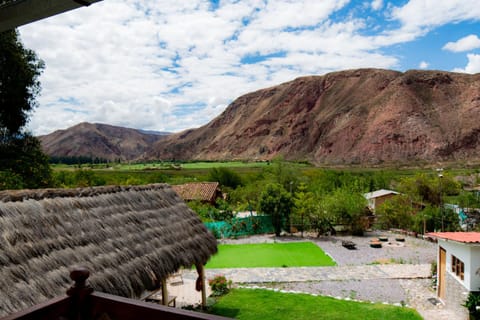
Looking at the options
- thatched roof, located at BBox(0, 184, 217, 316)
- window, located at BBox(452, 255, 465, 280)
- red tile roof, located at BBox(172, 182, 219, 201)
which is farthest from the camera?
red tile roof, located at BBox(172, 182, 219, 201)

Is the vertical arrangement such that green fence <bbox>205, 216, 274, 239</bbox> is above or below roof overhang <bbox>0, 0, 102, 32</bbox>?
below

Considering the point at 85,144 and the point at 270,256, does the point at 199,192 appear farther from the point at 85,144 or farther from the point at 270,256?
the point at 85,144

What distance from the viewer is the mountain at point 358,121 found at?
68.4 m

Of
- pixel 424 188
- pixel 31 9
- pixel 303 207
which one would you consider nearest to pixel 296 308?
pixel 31 9

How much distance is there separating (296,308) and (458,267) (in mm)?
5797

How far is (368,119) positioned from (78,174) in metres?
60.2

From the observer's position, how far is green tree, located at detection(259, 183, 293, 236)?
2791 cm

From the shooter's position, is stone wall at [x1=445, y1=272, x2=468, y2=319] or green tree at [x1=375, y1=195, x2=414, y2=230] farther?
green tree at [x1=375, y1=195, x2=414, y2=230]

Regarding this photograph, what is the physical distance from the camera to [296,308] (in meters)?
12.9

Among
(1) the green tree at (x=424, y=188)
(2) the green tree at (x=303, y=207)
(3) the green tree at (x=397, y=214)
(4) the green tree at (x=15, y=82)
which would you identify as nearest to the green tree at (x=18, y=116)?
(4) the green tree at (x=15, y=82)

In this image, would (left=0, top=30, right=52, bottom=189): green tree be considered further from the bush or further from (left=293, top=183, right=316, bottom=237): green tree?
(left=293, top=183, right=316, bottom=237): green tree

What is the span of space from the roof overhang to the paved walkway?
15.4m

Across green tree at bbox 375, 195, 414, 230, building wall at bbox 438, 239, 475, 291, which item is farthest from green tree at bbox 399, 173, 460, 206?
building wall at bbox 438, 239, 475, 291

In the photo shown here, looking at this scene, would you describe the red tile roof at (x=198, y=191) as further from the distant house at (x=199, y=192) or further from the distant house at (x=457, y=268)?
the distant house at (x=457, y=268)
